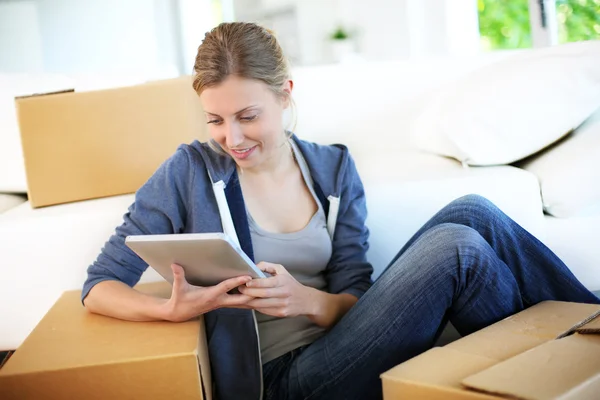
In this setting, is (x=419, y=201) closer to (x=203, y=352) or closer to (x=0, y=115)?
(x=203, y=352)

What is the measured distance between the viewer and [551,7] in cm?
362

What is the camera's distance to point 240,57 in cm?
126

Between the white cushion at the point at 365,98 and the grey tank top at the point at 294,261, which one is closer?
the grey tank top at the point at 294,261

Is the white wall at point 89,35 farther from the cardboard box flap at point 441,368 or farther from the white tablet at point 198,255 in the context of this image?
the cardboard box flap at point 441,368

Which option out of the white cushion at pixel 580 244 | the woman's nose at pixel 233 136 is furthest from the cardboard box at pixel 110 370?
the white cushion at pixel 580 244

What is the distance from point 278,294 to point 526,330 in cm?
38

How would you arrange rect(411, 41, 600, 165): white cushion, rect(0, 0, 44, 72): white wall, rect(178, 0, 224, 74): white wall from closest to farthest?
1. rect(411, 41, 600, 165): white cushion
2. rect(0, 0, 44, 72): white wall
3. rect(178, 0, 224, 74): white wall

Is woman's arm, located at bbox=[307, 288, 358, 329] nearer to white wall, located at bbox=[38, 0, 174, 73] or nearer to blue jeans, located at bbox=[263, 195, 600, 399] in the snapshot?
blue jeans, located at bbox=[263, 195, 600, 399]

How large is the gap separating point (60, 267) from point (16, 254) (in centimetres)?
9

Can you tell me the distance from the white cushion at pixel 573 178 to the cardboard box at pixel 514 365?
42cm

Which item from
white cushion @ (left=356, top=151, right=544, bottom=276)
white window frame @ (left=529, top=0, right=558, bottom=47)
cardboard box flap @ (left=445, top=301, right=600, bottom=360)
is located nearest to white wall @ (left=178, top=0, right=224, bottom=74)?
white window frame @ (left=529, top=0, right=558, bottom=47)

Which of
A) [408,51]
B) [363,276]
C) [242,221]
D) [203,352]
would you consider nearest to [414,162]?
[363,276]

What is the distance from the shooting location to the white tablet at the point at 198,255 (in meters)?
0.97

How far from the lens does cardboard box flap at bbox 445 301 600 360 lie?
101cm
